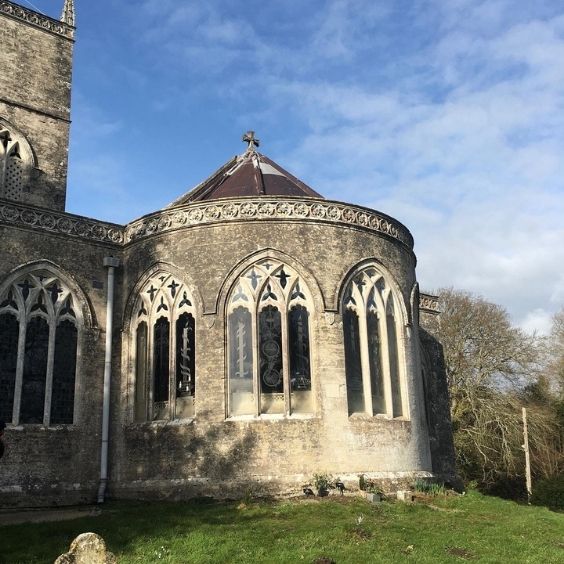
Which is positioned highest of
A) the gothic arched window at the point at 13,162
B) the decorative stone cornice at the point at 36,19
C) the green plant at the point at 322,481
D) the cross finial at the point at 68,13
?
the cross finial at the point at 68,13

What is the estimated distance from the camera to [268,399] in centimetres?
1691

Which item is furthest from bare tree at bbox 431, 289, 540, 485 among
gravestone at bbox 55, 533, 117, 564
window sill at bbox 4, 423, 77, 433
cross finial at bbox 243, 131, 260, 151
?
gravestone at bbox 55, 533, 117, 564

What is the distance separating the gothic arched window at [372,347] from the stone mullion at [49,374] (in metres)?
7.49

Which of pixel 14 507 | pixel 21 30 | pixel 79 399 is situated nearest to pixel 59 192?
pixel 21 30

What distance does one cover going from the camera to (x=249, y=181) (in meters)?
20.9

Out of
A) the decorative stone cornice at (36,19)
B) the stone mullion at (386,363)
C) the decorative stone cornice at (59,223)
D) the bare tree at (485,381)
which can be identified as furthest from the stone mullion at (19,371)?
the bare tree at (485,381)

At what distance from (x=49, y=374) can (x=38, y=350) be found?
68 centimetres

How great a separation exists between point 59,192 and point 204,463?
12102mm

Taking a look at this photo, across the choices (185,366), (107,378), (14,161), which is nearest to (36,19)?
(14,161)

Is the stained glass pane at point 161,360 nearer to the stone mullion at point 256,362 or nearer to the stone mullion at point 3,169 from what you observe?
the stone mullion at point 256,362

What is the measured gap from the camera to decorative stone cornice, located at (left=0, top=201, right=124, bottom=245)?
17.9 metres

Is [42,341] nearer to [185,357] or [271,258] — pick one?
[185,357]

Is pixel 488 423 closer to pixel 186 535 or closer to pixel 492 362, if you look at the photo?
pixel 492 362

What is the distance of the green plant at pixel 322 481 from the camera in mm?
15820
